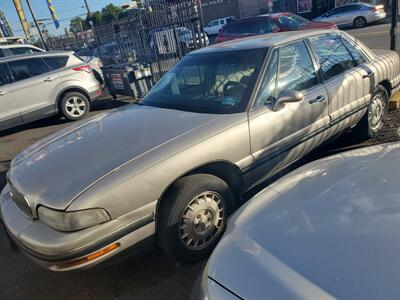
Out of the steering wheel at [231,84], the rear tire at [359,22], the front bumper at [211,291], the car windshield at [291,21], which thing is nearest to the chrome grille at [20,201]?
the front bumper at [211,291]

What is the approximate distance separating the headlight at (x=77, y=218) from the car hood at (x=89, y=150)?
6 centimetres

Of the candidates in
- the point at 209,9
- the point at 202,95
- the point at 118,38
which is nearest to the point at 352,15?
the point at 118,38

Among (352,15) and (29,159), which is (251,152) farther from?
(352,15)

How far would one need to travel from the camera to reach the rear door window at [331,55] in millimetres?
3576

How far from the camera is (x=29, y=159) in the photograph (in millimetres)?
2848

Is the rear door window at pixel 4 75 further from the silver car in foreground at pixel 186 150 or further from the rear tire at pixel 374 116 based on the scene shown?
the rear tire at pixel 374 116

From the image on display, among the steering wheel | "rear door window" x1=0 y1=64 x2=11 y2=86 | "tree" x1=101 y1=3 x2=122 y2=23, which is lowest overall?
the steering wheel

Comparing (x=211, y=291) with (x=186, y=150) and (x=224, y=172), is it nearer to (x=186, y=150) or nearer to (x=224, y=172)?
(x=186, y=150)

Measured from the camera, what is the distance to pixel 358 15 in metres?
19.6

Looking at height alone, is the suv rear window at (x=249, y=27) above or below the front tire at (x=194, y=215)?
above

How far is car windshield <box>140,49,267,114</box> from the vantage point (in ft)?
9.83

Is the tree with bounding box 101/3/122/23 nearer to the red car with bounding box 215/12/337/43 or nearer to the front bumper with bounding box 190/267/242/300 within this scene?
the red car with bounding box 215/12/337/43

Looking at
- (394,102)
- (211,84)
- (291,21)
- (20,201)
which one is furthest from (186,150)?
(291,21)

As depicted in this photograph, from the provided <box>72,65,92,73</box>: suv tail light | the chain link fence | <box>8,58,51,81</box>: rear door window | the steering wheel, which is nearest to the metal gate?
the chain link fence
